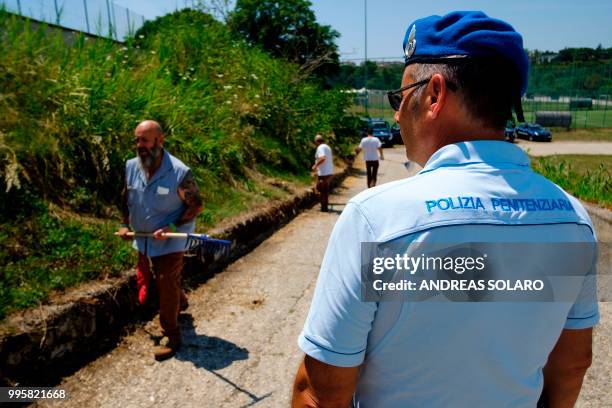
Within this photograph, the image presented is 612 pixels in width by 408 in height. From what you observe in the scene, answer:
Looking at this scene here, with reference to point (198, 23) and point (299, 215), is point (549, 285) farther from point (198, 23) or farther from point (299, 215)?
point (198, 23)

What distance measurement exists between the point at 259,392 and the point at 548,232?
3.22 meters

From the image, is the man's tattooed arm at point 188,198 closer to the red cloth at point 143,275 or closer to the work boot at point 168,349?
the red cloth at point 143,275

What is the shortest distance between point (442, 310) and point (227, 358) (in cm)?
365

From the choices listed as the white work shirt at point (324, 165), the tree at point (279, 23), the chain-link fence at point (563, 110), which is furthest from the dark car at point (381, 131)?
the white work shirt at point (324, 165)

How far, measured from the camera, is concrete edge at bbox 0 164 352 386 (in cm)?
363

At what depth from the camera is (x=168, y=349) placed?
4379 millimetres

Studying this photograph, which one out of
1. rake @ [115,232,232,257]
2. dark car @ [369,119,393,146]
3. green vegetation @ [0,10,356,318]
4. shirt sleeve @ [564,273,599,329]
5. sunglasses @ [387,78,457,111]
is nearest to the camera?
sunglasses @ [387,78,457,111]

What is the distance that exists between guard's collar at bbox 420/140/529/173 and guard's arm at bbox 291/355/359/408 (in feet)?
1.69

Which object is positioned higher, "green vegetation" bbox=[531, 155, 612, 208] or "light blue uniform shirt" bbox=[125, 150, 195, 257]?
"light blue uniform shirt" bbox=[125, 150, 195, 257]

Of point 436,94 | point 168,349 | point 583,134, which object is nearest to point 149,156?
point 168,349

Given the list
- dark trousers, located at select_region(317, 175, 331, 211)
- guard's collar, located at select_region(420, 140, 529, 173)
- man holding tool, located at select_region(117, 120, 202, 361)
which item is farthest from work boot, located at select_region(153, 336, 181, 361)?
dark trousers, located at select_region(317, 175, 331, 211)

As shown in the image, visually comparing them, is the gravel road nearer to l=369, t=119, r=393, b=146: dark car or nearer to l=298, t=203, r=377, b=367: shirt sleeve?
l=298, t=203, r=377, b=367: shirt sleeve

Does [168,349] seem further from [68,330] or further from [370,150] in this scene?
[370,150]

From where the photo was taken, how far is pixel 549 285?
1209 mm
